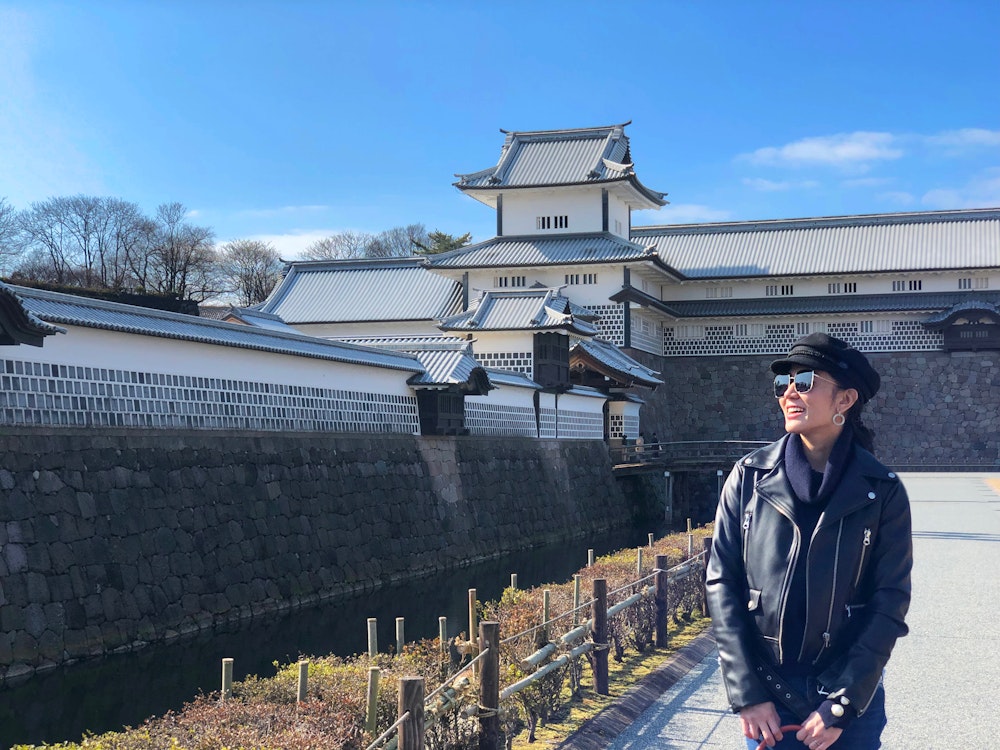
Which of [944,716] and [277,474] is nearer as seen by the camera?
[944,716]

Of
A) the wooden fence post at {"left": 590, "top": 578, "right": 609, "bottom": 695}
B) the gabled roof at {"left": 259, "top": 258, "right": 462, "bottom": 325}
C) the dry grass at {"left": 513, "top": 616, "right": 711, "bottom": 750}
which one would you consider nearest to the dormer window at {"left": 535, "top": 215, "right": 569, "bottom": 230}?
the gabled roof at {"left": 259, "top": 258, "right": 462, "bottom": 325}

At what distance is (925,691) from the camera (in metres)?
8.54

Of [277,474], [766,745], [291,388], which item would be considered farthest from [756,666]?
[291,388]

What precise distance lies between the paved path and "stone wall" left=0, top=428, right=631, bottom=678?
271 inches

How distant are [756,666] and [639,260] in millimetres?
33996

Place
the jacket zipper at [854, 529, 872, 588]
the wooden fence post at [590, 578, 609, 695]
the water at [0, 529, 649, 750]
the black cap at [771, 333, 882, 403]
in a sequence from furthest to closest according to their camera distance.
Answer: the water at [0, 529, 649, 750]
the wooden fence post at [590, 578, 609, 695]
the black cap at [771, 333, 882, 403]
the jacket zipper at [854, 529, 872, 588]

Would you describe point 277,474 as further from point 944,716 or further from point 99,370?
point 944,716

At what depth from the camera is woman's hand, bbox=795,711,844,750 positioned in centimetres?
375

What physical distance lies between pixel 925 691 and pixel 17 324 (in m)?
9.54

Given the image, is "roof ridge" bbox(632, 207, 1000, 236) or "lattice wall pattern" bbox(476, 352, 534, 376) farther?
"roof ridge" bbox(632, 207, 1000, 236)

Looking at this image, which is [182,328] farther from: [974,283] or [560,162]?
[974,283]

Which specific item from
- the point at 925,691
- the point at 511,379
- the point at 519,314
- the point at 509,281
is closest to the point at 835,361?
the point at 925,691

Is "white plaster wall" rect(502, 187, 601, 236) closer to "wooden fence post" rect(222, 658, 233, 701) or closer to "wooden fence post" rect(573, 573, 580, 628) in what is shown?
"wooden fence post" rect(573, 573, 580, 628)

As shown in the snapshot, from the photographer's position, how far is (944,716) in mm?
7812
